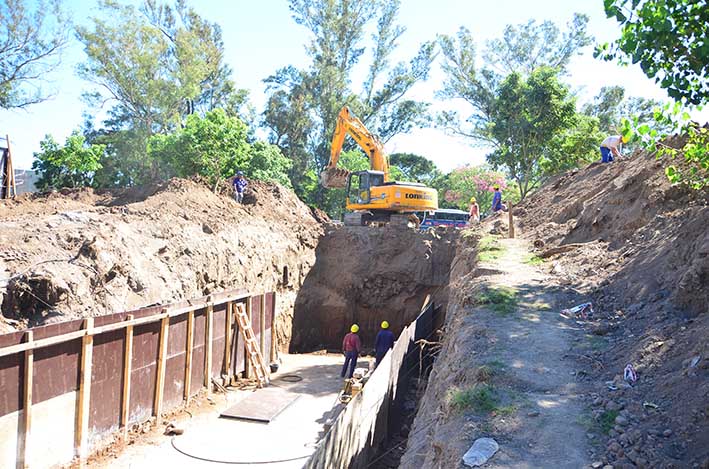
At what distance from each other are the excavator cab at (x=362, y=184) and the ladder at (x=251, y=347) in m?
9.99

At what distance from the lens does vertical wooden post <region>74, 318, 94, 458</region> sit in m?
8.91

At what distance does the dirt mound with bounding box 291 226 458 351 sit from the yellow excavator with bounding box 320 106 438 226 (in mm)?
820

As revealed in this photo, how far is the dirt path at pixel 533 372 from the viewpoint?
470 centimetres

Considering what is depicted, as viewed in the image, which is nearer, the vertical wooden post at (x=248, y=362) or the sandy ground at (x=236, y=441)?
the sandy ground at (x=236, y=441)

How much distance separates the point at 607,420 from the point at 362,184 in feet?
63.2

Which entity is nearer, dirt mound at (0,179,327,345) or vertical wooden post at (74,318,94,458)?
vertical wooden post at (74,318,94,458)

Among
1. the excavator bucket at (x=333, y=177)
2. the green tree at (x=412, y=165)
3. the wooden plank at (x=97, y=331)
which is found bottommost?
the wooden plank at (x=97, y=331)

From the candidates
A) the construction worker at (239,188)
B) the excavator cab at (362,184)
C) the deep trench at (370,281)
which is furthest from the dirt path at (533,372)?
the construction worker at (239,188)

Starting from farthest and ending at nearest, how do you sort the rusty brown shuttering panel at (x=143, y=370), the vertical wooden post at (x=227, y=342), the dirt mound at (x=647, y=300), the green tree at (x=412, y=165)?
1. the green tree at (x=412, y=165)
2. the vertical wooden post at (x=227, y=342)
3. the rusty brown shuttering panel at (x=143, y=370)
4. the dirt mound at (x=647, y=300)

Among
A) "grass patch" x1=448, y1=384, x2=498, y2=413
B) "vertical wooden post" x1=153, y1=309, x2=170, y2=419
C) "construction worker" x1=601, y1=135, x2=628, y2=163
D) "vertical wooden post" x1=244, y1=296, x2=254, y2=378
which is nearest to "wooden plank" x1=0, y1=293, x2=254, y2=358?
"vertical wooden post" x1=153, y1=309, x2=170, y2=419

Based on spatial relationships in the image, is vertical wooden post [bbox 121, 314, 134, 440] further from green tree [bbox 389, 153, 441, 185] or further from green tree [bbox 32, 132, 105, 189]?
green tree [bbox 389, 153, 441, 185]

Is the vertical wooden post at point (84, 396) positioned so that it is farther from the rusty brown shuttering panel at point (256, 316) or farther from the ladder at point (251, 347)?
the rusty brown shuttering panel at point (256, 316)

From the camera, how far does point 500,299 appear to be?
8992 mm

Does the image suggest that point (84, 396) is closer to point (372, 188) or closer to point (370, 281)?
point (370, 281)
